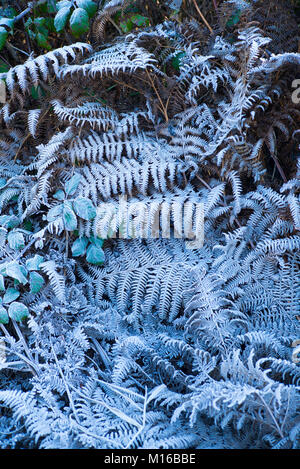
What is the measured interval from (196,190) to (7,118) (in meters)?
0.97

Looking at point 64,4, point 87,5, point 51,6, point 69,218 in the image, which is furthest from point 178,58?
point 69,218

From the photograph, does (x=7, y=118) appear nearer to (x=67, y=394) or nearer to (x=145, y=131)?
(x=145, y=131)

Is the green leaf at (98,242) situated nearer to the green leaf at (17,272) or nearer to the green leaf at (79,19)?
the green leaf at (17,272)

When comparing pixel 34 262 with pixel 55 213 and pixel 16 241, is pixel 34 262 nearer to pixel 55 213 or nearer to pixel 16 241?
pixel 16 241

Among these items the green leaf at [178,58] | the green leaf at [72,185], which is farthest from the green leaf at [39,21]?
the green leaf at [72,185]

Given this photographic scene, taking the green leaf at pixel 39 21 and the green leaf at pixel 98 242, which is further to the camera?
the green leaf at pixel 39 21

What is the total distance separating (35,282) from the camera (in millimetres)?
1587

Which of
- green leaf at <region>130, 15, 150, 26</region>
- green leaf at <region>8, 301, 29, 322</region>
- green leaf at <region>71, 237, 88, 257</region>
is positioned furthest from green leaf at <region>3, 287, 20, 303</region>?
green leaf at <region>130, 15, 150, 26</region>

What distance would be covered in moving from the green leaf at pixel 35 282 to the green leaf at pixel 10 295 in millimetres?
65

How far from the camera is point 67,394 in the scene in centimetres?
140

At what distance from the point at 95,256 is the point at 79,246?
0.29 ft

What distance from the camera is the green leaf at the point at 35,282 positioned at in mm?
1583

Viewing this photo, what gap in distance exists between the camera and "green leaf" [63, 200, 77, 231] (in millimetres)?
1650

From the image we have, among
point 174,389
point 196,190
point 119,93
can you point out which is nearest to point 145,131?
point 119,93
